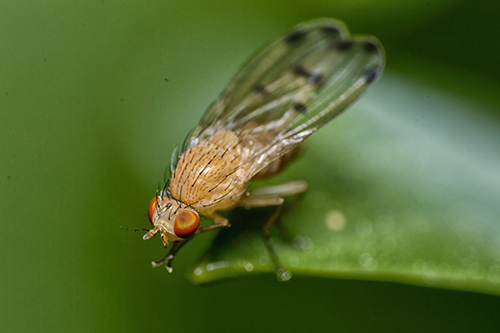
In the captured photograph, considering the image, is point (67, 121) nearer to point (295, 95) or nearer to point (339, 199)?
point (295, 95)

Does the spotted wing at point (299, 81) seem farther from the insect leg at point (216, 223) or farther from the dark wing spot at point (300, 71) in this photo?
the insect leg at point (216, 223)

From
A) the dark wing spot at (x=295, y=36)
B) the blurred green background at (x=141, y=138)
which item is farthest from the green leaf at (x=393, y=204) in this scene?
the dark wing spot at (x=295, y=36)

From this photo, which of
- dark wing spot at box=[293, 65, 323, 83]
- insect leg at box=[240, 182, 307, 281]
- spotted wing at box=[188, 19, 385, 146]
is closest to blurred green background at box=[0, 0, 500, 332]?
insect leg at box=[240, 182, 307, 281]

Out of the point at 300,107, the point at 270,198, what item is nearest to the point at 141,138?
the point at 270,198

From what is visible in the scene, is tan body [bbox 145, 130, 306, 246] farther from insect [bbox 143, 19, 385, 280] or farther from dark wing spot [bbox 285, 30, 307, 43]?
dark wing spot [bbox 285, 30, 307, 43]

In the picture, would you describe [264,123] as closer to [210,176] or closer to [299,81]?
[299,81]

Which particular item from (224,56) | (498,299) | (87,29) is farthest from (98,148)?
(498,299)
